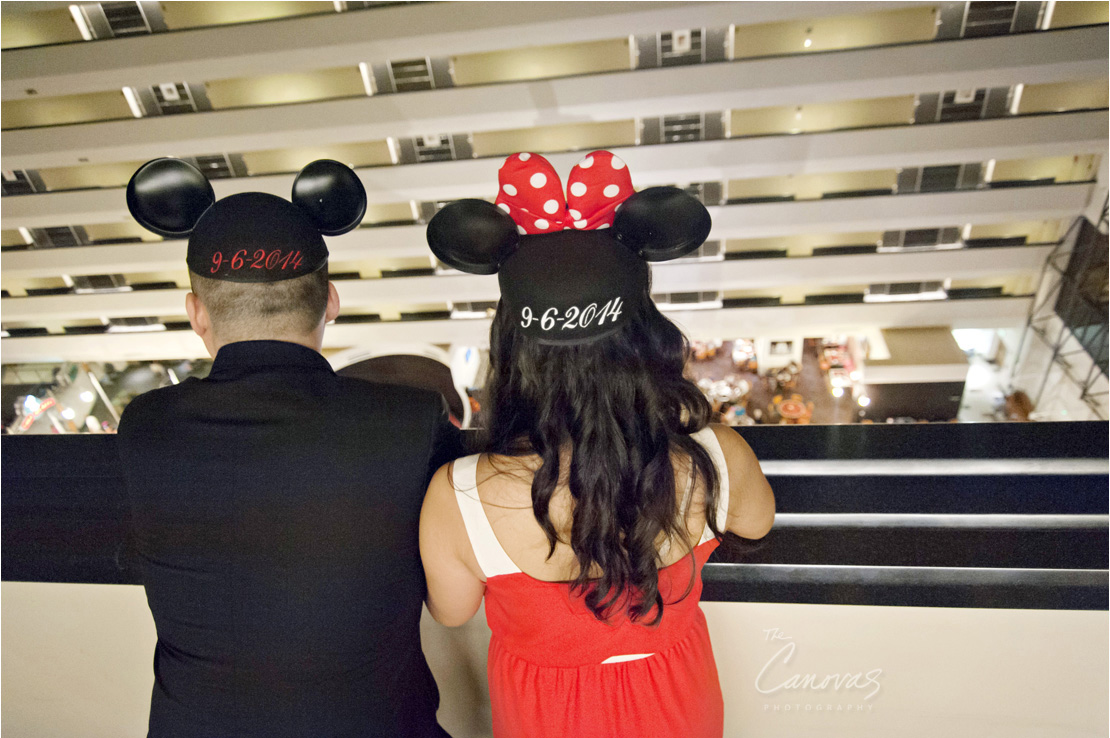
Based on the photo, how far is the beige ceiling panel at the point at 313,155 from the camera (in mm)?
6762

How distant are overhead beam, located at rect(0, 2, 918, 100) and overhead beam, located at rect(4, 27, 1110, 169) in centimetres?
47

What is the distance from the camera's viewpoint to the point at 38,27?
18.5 feet

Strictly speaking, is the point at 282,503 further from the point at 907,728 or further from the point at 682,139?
the point at 682,139

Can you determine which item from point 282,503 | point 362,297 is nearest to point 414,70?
point 362,297

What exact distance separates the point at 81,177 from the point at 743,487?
8726mm

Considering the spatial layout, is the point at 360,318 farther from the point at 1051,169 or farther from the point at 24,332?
the point at 1051,169

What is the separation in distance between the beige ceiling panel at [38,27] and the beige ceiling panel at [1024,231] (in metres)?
10.1

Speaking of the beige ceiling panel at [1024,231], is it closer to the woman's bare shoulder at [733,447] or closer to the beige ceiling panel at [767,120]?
the beige ceiling panel at [767,120]

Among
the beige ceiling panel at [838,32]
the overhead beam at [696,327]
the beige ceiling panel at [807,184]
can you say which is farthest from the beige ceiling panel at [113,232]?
the beige ceiling panel at [838,32]

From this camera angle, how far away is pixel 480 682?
4.30 feet

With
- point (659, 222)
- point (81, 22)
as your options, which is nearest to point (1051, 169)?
point (659, 222)

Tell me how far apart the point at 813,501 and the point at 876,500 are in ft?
0.40

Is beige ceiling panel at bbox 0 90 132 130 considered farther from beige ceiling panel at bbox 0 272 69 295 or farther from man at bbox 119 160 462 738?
man at bbox 119 160 462 738

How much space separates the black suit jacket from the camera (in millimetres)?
802
